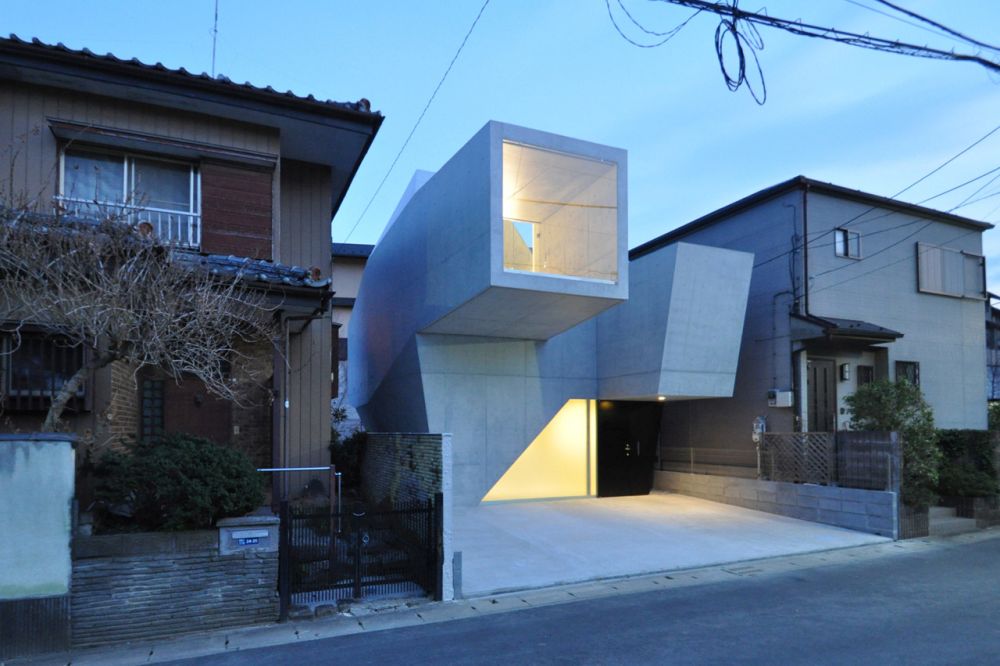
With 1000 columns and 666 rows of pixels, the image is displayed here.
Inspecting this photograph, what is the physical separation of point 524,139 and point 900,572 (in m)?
8.12

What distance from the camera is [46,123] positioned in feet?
29.5

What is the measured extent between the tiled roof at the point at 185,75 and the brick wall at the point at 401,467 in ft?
17.2

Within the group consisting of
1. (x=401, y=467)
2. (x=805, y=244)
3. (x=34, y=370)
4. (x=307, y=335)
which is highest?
(x=805, y=244)

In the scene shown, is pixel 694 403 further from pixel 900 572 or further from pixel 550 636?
pixel 550 636

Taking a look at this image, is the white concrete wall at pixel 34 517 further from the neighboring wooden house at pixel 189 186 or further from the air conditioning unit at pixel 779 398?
the air conditioning unit at pixel 779 398

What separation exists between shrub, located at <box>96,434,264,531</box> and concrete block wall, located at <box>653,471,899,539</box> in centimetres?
982

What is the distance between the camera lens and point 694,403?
1545cm

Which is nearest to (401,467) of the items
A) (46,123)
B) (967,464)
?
(46,123)

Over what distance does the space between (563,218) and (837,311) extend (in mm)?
7318

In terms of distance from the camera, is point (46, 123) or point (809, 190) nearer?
point (46, 123)

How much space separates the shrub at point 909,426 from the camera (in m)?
11.0

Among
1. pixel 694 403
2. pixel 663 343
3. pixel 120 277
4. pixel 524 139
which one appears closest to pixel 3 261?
pixel 120 277

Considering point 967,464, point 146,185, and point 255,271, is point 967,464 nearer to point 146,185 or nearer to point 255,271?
point 255,271

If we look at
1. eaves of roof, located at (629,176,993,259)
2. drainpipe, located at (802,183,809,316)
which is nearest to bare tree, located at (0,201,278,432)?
drainpipe, located at (802,183,809,316)
